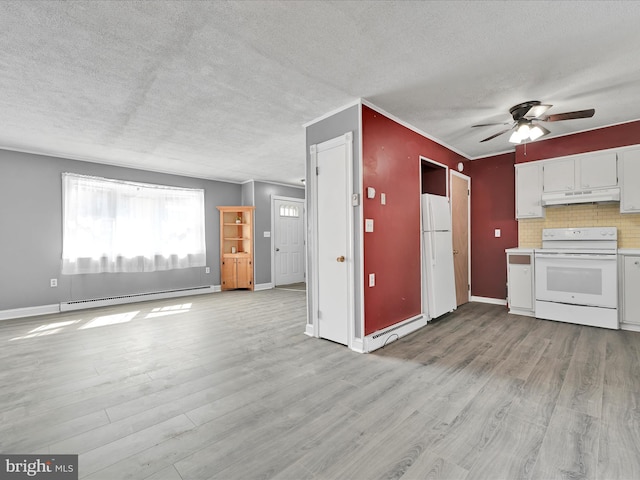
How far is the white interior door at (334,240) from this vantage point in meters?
3.20

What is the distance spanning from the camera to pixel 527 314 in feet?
14.3

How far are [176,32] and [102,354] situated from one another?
3.09 metres

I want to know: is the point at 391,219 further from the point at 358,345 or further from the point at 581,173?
the point at 581,173

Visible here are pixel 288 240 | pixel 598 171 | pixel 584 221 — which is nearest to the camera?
pixel 598 171

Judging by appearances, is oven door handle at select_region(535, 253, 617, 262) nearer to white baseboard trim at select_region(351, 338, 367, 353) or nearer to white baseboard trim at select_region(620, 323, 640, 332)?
white baseboard trim at select_region(620, 323, 640, 332)

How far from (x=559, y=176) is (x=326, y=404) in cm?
448

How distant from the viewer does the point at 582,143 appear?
4.12 metres

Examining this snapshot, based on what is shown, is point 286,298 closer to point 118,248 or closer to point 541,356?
point 118,248

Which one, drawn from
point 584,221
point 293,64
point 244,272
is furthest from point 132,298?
point 584,221

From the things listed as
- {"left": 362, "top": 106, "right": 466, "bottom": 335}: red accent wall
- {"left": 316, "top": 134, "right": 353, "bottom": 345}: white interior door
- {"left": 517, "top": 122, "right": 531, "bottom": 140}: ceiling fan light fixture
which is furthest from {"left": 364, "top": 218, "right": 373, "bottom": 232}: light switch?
{"left": 517, "top": 122, "right": 531, "bottom": 140}: ceiling fan light fixture

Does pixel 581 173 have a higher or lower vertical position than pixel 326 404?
higher

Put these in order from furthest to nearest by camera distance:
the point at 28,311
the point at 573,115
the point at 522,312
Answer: the point at 28,311
the point at 522,312
the point at 573,115

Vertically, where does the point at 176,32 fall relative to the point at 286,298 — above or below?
above

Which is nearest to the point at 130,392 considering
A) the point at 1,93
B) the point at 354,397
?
the point at 354,397
